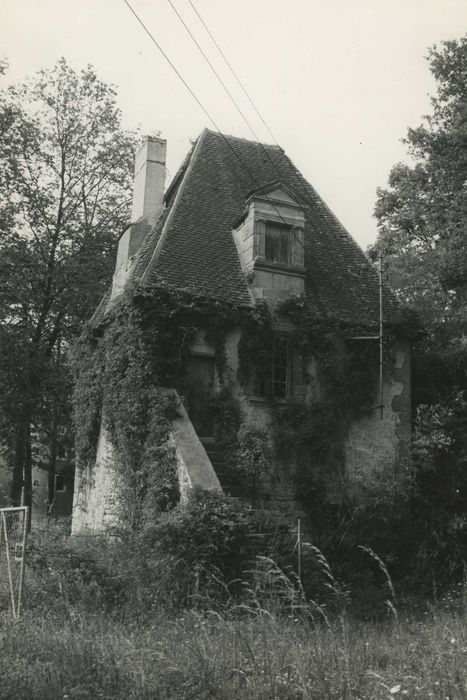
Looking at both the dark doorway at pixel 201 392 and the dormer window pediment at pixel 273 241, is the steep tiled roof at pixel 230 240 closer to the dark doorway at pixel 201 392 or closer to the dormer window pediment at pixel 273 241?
the dormer window pediment at pixel 273 241

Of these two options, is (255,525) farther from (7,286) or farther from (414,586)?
(7,286)

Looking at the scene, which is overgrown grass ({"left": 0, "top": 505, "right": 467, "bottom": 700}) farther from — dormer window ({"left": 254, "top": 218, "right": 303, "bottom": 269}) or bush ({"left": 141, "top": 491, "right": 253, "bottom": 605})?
dormer window ({"left": 254, "top": 218, "right": 303, "bottom": 269})

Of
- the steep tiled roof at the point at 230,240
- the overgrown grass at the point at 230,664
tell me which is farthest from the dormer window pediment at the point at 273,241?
the overgrown grass at the point at 230,664

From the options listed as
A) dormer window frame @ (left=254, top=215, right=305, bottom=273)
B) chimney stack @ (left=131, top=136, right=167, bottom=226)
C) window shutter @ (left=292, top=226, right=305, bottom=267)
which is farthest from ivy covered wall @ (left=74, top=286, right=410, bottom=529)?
chimney stack @ (left=131, top=136, right=167, bottom=226)

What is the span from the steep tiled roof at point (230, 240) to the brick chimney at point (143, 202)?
0.52m

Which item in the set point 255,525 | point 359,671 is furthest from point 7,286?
point 359,671

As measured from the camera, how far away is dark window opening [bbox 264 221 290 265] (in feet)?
56.4

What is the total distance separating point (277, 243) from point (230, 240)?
4.16 feet

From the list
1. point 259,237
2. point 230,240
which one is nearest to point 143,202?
point 230,240

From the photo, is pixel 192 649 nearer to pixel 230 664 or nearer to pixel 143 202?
pixel 230 664

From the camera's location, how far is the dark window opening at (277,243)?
17188 mm

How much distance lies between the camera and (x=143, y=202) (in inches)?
784

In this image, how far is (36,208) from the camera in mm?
25812

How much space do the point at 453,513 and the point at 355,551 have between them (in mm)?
2811
